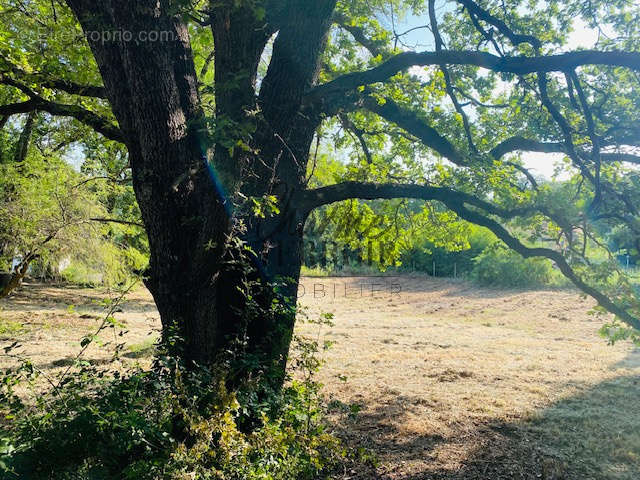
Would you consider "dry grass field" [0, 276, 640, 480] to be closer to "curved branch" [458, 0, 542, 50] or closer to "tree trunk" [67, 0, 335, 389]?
"tree trunk" [67, 0, 335, 389]

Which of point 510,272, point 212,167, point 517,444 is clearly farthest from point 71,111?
point 510,272

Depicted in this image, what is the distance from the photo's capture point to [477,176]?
5012mm

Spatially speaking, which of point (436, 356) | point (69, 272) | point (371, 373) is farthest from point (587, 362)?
point (69, 272)

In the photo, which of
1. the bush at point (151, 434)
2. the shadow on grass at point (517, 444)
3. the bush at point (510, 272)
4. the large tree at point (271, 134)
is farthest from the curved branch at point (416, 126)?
the bush at point (510, 272)

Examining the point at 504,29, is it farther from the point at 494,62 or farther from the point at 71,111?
the point at 71,111

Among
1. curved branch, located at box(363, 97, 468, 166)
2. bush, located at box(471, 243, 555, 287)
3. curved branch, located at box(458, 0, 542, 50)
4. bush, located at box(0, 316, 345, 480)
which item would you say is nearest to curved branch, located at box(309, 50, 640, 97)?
curved branch, located at box(458, 0, 542, 50)

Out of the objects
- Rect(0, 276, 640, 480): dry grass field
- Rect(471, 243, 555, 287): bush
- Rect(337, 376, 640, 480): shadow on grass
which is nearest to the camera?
Rect(337, 376, 640, 480): shadow on grass

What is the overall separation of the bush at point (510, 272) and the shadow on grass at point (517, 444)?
965 centimetres

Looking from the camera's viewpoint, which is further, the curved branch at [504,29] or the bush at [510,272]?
the bush at [510,272]

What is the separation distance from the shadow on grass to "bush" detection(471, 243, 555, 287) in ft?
31.7

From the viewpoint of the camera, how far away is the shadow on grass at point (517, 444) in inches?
152

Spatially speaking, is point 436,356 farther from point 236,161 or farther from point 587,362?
point 236,161

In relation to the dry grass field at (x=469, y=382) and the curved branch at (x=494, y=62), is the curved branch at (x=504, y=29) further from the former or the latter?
the dry grass field at (x=469, y=382)

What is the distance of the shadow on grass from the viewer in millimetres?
3855
